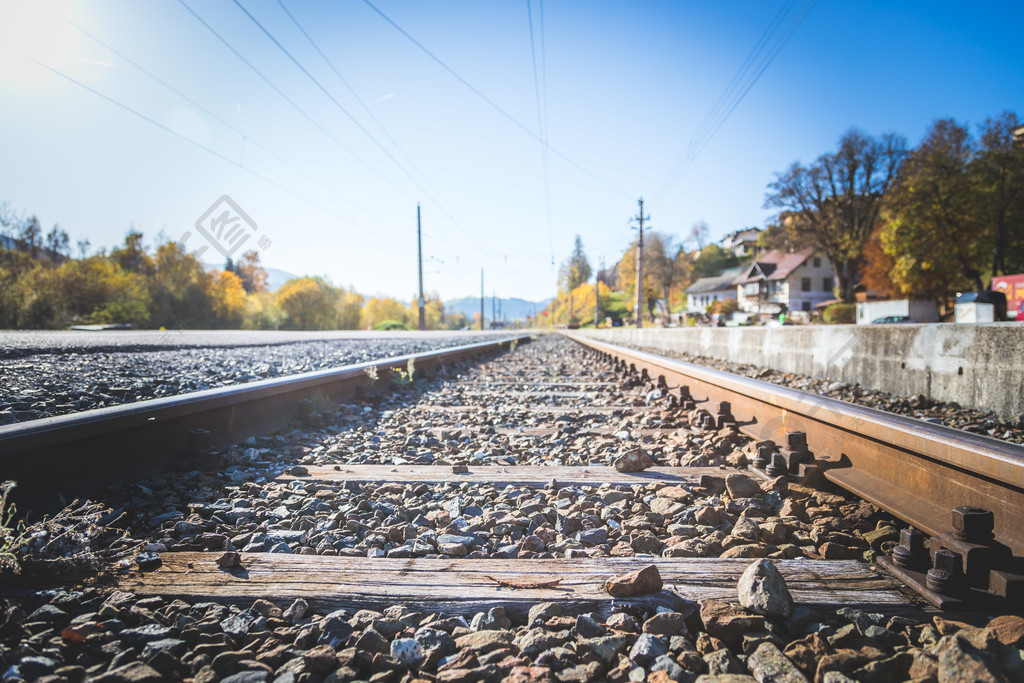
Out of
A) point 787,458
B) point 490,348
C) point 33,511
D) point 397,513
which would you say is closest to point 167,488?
point 33,511

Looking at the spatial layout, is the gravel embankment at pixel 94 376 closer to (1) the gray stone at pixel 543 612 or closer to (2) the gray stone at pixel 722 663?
(1) the gray stone at pixel 543 612

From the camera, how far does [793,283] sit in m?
61.2

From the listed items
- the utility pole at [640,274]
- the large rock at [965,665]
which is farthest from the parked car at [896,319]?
the large rock at [965,665]

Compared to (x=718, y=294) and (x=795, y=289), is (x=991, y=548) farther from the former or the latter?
(x=718, y=294)

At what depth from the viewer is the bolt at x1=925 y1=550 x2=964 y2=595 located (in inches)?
50.8

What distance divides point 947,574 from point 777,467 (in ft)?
3.61

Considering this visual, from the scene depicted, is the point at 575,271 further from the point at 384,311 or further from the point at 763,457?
the point at 763,457

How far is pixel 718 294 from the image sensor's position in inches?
3130

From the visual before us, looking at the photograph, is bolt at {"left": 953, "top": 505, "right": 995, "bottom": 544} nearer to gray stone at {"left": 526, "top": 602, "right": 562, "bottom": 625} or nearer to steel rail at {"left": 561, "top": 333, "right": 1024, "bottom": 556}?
steel rail at {"left": 561, "top": 333, "right": 1024, "bottom": 556}

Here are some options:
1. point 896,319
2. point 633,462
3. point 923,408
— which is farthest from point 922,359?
point 896,319

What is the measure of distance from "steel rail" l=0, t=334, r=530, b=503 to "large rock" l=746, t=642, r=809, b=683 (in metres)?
2.43

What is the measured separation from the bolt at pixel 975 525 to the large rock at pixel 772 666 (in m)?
0.62

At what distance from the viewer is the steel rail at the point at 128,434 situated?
1.89 meters

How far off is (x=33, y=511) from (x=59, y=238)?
5653cm
